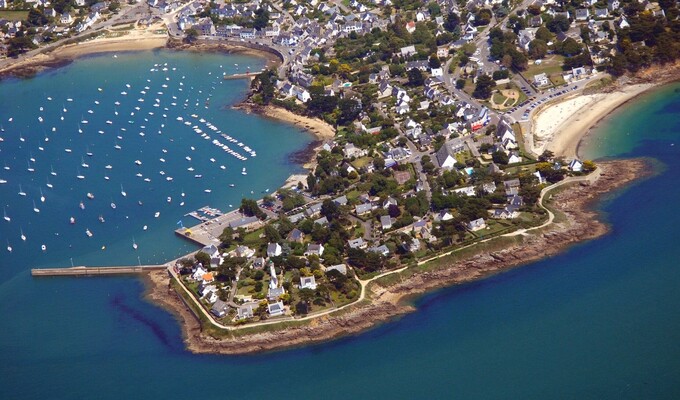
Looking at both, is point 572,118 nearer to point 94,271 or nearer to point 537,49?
point 537,49

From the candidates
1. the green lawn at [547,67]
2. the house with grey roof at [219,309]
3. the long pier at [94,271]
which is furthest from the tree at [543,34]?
the house with grey roof at [219,309]

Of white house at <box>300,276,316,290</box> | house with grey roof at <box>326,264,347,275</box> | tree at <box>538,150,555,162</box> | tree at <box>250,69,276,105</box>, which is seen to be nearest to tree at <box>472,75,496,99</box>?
tree at <box>538,150,555,162</box>

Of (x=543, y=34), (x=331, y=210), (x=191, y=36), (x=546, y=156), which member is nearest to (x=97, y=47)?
(x=191, y=36)

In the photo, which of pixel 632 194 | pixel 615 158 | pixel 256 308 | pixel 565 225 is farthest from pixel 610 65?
pixel 256 308

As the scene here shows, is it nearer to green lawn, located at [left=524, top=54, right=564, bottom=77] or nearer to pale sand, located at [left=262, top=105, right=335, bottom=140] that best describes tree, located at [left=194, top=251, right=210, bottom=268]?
pale sand, located at [left=262, top=105, right=335, bottom=140]

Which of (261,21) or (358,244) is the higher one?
(261,21)

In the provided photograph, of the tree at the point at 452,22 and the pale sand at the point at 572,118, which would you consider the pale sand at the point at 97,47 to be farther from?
the pale sand at the point at 572,118
